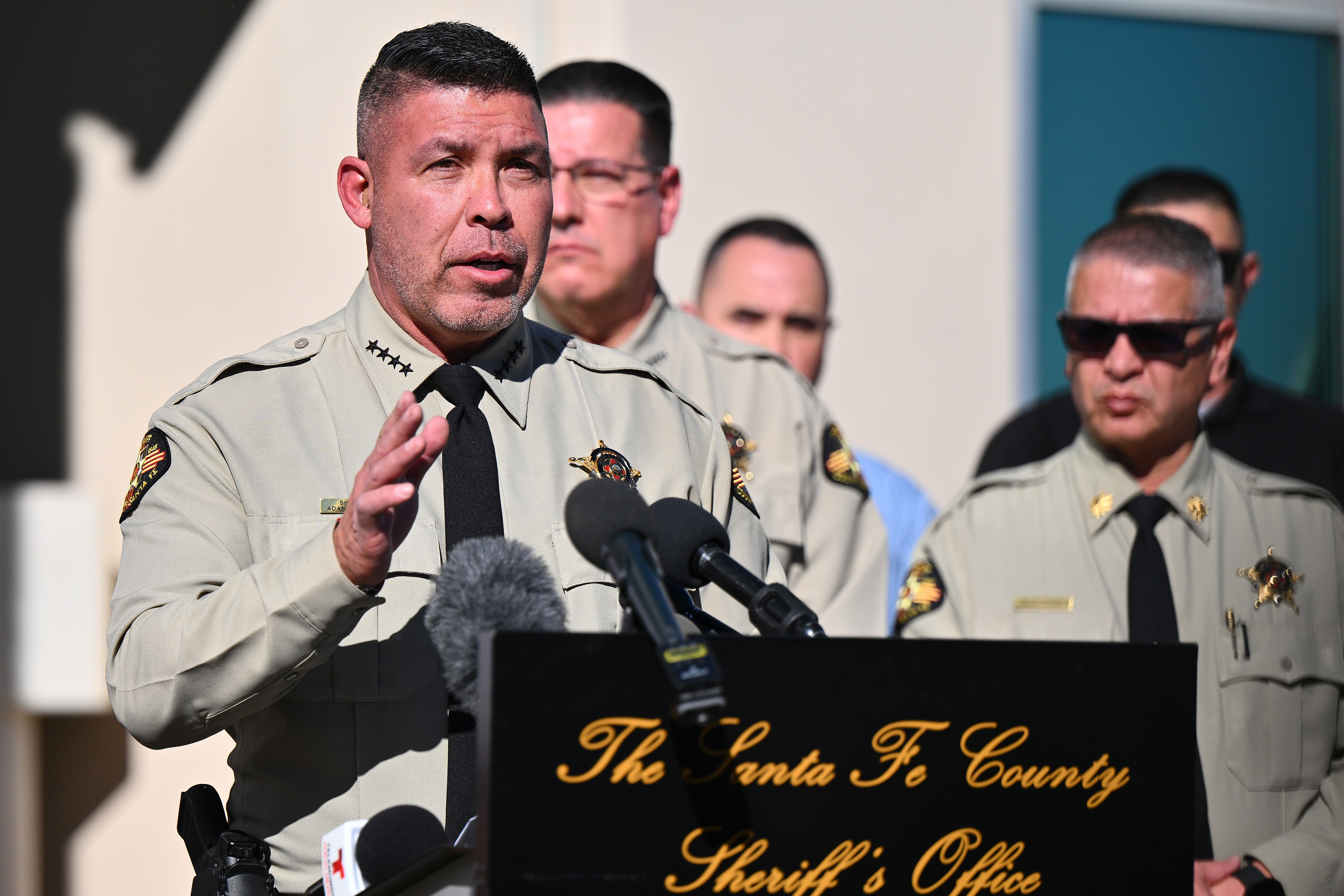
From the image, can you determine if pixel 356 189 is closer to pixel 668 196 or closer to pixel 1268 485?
pixel 668 196

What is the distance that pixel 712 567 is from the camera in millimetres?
1691

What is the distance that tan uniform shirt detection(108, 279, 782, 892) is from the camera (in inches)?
71.4

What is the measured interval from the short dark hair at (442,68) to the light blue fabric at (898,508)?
2.47 m

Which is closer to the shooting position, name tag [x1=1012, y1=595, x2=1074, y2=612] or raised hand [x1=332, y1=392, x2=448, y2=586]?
raised hand [x1=332, y1=392, x2=448, y2=586]

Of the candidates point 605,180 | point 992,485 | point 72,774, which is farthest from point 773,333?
point 72,774

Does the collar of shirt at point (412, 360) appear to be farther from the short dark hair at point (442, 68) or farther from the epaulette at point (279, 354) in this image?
the short dark hair at point (442, 68)

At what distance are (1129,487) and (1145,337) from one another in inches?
13.8

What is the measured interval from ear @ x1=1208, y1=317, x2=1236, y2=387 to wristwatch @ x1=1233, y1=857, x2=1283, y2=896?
1.15 m

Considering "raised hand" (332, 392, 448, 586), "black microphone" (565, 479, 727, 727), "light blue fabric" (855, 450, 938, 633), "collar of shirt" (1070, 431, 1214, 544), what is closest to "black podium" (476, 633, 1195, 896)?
"black microphone" (565, 479, 727, 727)

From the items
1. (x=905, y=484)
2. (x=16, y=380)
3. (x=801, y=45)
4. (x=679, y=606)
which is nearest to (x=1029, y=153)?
(x=801, y=45)

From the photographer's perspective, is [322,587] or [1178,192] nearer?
[322,587]

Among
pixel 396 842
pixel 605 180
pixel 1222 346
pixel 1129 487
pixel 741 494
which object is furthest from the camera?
pixel 605 180

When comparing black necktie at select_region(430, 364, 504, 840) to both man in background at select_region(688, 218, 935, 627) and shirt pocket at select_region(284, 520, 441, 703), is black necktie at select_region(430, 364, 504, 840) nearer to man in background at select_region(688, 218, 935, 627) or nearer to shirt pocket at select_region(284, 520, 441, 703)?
shirt pocket at select_region(284, 520, 441, 703)

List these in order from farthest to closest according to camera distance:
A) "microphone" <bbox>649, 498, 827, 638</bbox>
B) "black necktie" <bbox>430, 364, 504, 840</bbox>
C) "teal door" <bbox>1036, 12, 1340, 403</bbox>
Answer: "teal door" <bbox>1036, 12, 1340, 403</bbox> → "black necktie" <bbox>430, 364, 504, 840</bbox> → "microphone" <bbox>649, 498, 827, 638</bbox>
